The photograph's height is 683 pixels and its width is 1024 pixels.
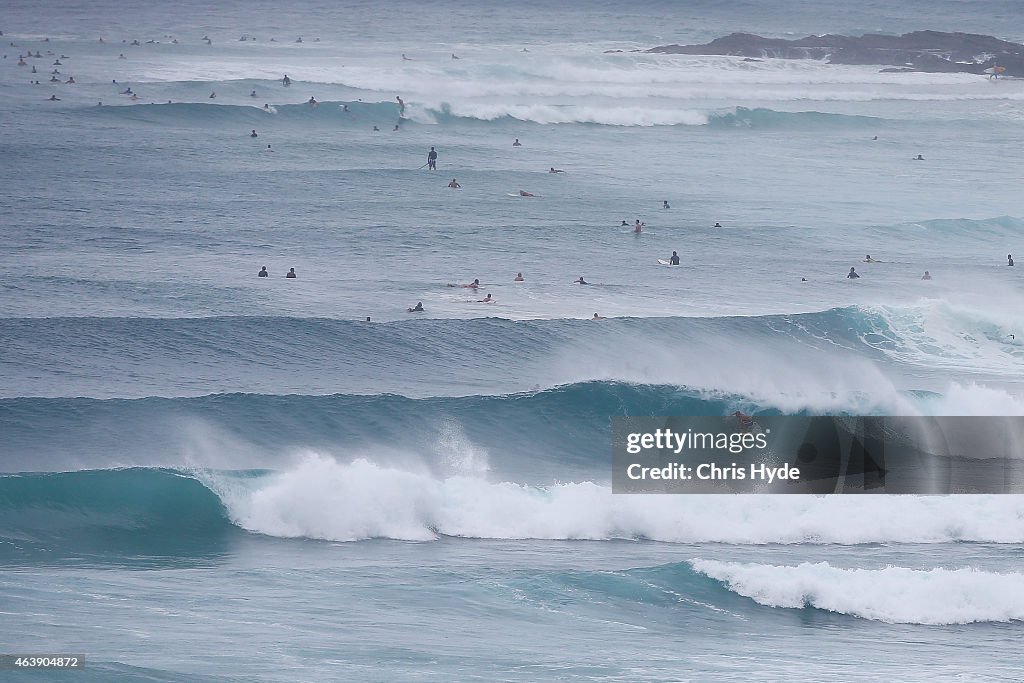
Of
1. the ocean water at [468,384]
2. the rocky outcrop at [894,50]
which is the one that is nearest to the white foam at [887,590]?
the ocean water at [468,384]

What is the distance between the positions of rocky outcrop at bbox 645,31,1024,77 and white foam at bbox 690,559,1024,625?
Answer: 7825 cm

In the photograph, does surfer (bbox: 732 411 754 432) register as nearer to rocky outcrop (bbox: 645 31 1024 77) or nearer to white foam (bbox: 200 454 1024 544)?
white foam (bbox: 200 454 1024 544)

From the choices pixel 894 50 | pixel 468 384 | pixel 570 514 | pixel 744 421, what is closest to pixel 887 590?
pixel 570 514

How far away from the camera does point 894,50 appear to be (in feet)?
323

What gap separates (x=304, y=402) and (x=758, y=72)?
69.2m

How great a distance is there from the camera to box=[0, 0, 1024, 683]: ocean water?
768 inches

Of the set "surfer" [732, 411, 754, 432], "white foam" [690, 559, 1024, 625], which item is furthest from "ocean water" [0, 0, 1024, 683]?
"surfer" [732, 411, 754, 432]

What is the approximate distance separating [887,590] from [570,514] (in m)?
5.47

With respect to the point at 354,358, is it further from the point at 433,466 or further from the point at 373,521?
the point at 373,521

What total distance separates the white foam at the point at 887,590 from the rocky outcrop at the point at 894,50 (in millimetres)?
→ 78247

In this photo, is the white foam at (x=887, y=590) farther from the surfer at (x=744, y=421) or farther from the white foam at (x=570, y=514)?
the surfer at (x=744, y=421)

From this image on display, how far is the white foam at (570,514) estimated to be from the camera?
2344 cm

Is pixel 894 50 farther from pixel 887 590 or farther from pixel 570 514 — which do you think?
pixel 887 590

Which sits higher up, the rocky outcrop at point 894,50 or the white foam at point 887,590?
the rocky outcrop at point 894,50
